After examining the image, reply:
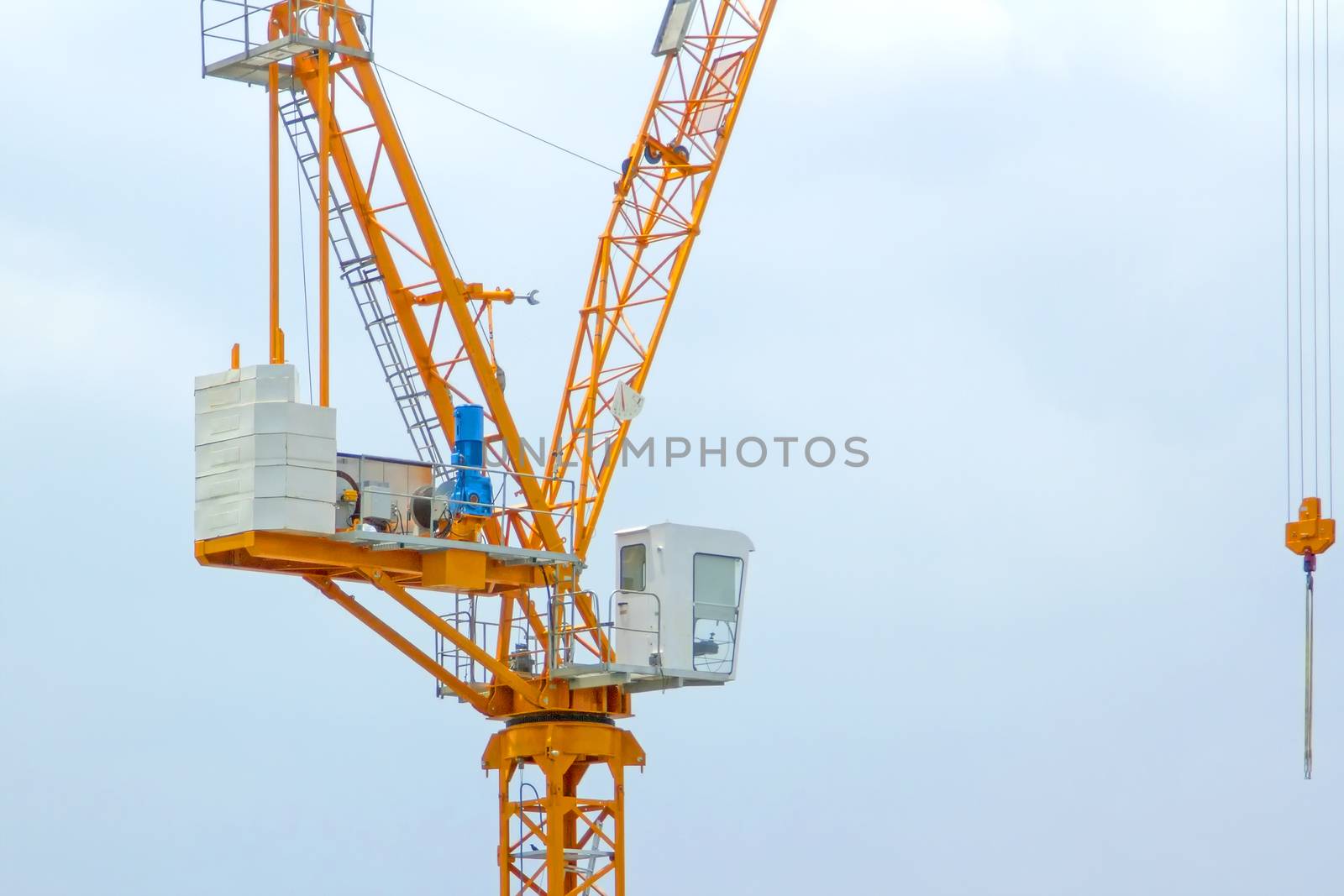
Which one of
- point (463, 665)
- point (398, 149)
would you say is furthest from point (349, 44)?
point (463, 665)

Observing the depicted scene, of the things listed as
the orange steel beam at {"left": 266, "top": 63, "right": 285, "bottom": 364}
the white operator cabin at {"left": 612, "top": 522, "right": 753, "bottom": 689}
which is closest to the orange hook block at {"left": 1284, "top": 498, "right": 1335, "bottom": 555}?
the white operator cabin at {"left": 612, "top": 522, "right": 753, "bottom": 689}

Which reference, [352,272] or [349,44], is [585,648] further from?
[349,44]

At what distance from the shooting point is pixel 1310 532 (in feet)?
231

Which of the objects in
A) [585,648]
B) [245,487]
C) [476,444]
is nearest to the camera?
[245,487]

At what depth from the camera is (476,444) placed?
73.4 meters

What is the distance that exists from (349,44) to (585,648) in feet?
56.2

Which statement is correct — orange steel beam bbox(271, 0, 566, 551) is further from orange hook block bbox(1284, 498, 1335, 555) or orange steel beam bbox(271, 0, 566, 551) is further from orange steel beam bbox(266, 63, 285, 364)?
orange hook block bbox(1284, 498, 1335, 555)

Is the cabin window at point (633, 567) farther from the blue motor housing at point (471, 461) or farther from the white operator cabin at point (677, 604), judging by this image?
the blue motor housing at point (471, 461)

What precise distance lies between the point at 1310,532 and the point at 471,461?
20666 millimetres

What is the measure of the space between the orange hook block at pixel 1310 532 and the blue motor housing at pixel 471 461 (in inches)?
775

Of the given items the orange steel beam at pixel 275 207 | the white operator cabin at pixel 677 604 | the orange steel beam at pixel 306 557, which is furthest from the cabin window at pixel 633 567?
the orange steel beam at pixel 275 207

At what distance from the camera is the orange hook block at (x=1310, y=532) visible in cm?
7031

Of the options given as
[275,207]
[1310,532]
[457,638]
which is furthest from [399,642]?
[1310,532]

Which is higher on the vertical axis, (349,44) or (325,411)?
(349,44)
